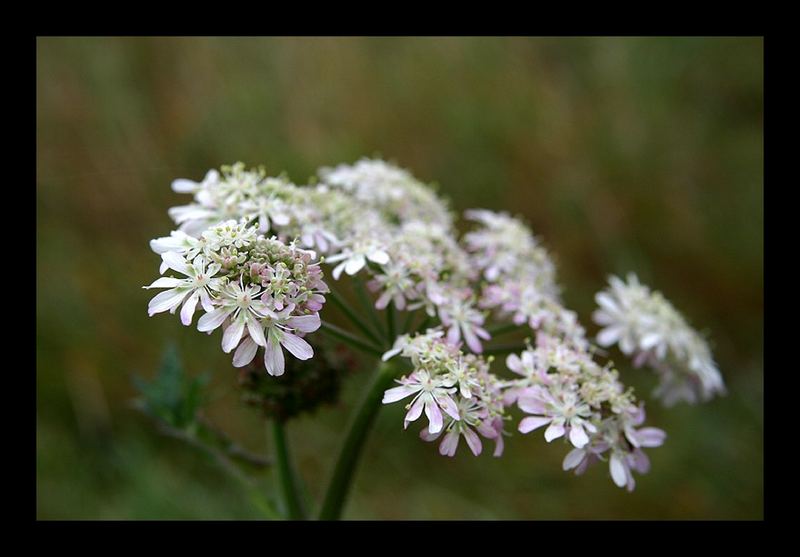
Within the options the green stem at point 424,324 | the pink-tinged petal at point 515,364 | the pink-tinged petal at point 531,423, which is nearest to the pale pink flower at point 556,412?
A: the pink-tinged petal at point 531,423

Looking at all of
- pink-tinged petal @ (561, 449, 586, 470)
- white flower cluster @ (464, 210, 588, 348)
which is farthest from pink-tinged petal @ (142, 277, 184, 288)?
pink-tinged petal @ (561, 449, 586, 470)

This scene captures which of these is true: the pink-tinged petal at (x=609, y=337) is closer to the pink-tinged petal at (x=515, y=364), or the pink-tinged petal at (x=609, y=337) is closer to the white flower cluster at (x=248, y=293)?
the pink-tinged petal at (x=515, y=364)

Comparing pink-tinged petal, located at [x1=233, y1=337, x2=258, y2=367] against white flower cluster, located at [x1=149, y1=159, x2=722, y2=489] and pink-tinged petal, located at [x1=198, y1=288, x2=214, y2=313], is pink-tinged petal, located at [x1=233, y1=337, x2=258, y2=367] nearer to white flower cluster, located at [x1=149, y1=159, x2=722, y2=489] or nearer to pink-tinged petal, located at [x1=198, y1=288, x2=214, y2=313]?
white flower cluster, located at [x1=149, y1=159, x2=722, y2=489]

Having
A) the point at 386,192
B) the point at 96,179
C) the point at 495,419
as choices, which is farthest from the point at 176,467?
the point at 495,419

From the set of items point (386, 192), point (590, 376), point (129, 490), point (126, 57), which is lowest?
point (129, 490)

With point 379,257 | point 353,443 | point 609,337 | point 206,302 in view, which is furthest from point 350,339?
point 609,337

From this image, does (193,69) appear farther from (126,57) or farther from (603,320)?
(603,320)
